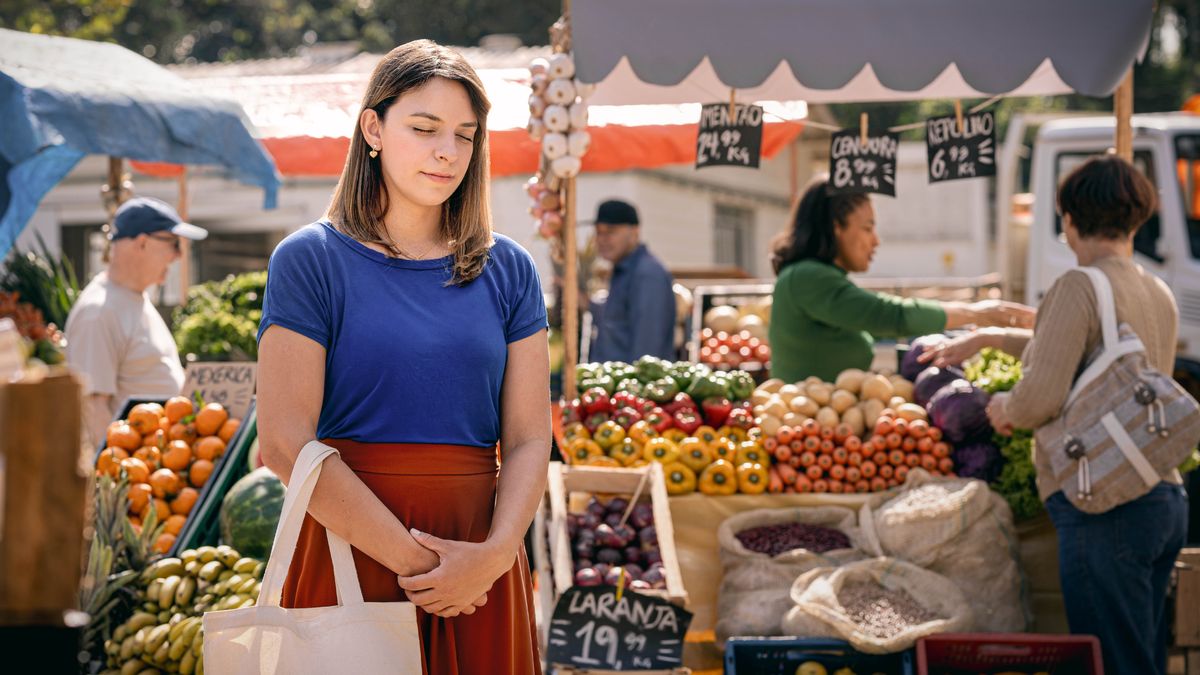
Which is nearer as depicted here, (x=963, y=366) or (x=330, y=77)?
(x=963, y=366)

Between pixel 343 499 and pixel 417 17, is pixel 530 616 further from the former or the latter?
pixel 417 17

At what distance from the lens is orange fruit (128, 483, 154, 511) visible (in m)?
4.60

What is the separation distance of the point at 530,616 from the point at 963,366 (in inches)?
154

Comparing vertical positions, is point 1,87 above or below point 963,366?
above

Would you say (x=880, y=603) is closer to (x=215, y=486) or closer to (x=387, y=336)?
(x=215, y=486)

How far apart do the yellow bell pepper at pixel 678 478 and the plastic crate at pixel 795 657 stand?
31.7 inches

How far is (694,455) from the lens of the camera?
17.0 ft

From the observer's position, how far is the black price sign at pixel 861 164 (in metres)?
5.64

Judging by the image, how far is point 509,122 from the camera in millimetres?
7898

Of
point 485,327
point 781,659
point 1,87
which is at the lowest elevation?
point 781,659

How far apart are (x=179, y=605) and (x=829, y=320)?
3.00 meters

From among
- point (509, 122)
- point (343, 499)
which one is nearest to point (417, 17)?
point (509, 122)

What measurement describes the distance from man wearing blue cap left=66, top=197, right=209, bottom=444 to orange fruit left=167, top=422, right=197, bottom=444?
87 centimetres

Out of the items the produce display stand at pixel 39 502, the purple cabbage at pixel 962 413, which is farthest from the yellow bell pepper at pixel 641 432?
the produce display stand at pixel 39 502
